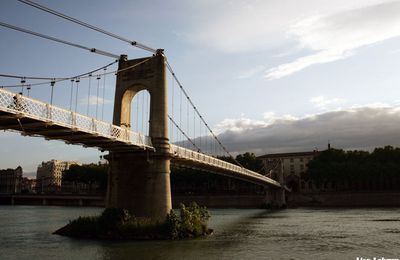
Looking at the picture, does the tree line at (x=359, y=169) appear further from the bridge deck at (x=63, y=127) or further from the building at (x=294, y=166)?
the bridge deck at (x=63, y=127)

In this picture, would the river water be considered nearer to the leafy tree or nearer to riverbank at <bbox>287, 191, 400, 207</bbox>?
riverbank at <bbox>287, 191, 400, 207</bbox>

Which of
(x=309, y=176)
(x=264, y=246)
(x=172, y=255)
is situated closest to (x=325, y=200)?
(x=309, y=176)

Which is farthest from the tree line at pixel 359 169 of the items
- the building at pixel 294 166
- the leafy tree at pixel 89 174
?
the leafy tree at pixel 89 174

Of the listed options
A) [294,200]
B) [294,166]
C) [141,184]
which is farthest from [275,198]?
[141,184]

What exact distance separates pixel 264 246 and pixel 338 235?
979 cm

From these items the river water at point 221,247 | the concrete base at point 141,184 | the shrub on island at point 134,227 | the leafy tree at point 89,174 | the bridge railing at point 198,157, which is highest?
the leafy tree at point 89,174

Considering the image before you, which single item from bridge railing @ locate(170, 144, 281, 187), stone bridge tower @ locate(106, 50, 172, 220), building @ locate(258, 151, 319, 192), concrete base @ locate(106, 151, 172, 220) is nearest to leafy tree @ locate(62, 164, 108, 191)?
building @ locate(258, 151, 319, 192)

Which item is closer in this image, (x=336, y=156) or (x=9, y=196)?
(x=336, y=156)

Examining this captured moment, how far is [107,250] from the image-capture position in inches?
1064

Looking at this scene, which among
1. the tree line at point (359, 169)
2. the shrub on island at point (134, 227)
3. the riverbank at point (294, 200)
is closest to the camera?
the shrub on island at point (134, 227)

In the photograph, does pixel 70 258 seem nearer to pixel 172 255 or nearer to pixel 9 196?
pixel 172 255

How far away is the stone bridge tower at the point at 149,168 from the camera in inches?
1284

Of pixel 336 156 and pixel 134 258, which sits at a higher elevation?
pixel 336 156

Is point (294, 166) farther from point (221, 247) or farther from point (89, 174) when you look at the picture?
point (221, 247)
